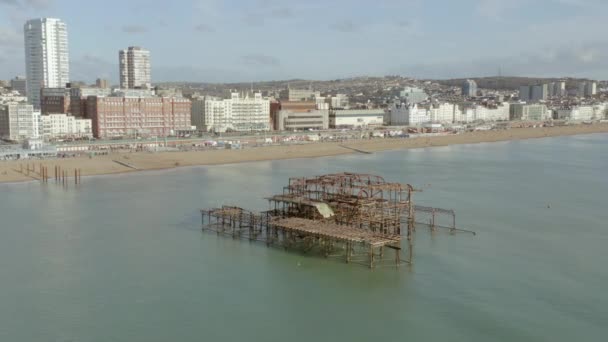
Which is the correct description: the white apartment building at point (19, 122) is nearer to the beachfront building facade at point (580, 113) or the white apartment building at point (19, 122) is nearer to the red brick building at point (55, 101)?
the red brick building at point (55, 101)

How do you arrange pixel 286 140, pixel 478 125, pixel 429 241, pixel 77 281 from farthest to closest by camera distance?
pixel 478 125, pixel 286 140, pixel 429 241, pixel 77 281

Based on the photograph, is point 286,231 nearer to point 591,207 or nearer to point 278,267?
point 278,267

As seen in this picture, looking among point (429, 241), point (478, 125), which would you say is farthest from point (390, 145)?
point (429, 241)

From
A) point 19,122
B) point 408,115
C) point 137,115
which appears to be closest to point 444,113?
point 408,115

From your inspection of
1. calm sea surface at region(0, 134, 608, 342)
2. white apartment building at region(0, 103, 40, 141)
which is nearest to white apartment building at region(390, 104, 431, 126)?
white apartment building at region(0, 103, 40, 141)

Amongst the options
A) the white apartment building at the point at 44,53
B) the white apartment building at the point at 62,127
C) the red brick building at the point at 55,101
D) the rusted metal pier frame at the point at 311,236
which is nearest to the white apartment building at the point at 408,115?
the red brick building at the point at 55,101
